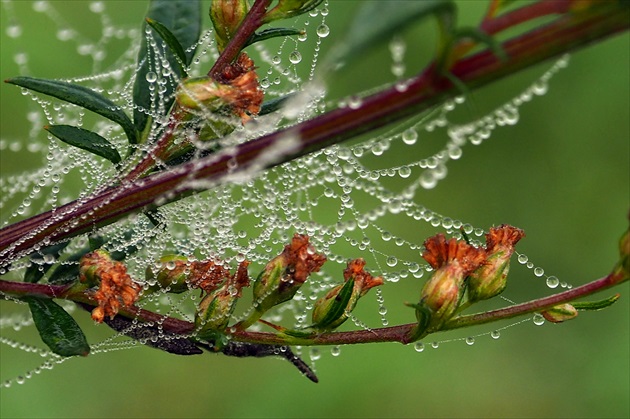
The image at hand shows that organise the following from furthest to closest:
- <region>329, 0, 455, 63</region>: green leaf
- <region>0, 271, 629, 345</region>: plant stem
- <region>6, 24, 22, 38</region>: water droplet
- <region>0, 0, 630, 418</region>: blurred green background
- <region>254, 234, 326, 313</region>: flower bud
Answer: <region>0, 0, 630, 418</region>: blurred green background, <region>6, 24, 22, 38</region>: water droplet, <region>254, 234, 326, 313</region>: flower bud, <region>0, 271, 629, 345</region>: plant stem, <region>329, 0, 455, 63</region>: green leaf

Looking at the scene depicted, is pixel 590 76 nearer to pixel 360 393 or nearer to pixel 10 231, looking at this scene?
pixel 360 393

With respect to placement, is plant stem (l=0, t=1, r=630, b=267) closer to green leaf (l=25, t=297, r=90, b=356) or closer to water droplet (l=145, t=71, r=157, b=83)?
green leaf (l=25, t=297, r=90, b=356)

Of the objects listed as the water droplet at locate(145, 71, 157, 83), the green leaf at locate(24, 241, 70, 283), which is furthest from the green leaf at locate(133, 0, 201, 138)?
the green leaf at locate(24, 241, 70, 283)

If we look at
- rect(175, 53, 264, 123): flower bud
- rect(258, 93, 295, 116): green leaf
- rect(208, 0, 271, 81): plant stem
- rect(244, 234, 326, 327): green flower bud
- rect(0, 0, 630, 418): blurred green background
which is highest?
rect(208, 0, 271, 81): plant stem

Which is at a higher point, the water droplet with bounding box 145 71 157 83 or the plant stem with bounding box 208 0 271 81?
the plant stem with bounding box 208 0 271 81

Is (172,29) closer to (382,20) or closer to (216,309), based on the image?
(216,309)

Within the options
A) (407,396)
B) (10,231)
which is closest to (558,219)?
(407,396)

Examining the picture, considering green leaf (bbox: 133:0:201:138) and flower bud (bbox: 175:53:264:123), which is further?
green leaf (bbox: 133:0:201:138)
